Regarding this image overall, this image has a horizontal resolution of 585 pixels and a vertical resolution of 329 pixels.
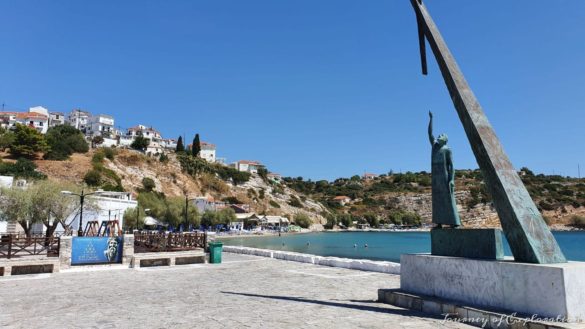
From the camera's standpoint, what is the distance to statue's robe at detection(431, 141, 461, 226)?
855cm

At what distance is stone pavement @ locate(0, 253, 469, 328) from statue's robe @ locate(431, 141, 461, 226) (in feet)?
7.03

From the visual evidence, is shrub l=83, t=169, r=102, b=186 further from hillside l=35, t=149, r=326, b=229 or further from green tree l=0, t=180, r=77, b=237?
green tree l=0, t=180, r=77, b=237

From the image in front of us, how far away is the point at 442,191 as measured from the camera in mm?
8781

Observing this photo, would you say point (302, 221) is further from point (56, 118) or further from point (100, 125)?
point (56, 118)

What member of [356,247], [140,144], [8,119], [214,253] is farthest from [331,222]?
[214,253]

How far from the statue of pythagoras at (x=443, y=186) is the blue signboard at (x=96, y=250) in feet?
47.0

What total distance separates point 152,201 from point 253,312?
199ft

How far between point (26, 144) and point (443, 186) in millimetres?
84996

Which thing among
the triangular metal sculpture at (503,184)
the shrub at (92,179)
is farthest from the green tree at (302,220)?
the triangular metal sculpture at (503,184)

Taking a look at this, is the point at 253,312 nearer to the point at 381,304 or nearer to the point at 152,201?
the point at 381,304

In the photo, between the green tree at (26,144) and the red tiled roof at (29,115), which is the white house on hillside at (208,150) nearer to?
the red tiled roof at (29,115)

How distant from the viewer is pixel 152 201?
64562 mm

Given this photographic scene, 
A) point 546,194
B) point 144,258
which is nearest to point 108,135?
point 144,258

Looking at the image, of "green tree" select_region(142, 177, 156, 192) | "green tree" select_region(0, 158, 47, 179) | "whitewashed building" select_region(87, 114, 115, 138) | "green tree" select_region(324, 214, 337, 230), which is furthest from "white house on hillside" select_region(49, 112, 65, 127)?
"green tree" select_region(324, 214, 337, 230)
